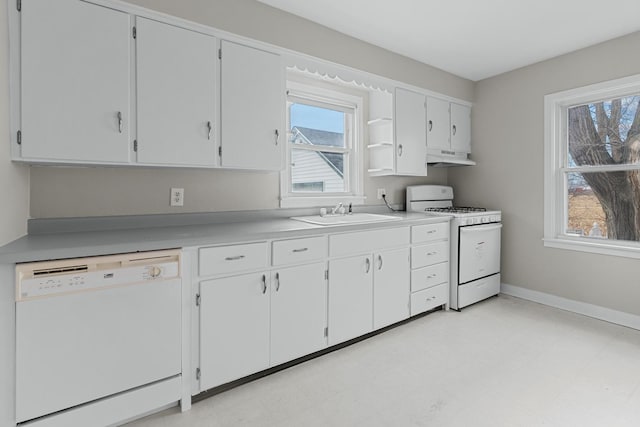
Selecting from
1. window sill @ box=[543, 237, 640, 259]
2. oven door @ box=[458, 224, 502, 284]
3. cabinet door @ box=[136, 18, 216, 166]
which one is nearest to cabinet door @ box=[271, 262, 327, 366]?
cabinet door @ box=[136, 18, 216, 166]

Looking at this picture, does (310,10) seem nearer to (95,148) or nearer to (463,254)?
(95,148)

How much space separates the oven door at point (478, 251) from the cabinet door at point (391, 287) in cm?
76

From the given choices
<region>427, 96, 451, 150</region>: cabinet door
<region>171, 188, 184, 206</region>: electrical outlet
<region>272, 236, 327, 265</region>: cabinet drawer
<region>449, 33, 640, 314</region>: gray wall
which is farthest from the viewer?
<region>427, 96, 451, 150</region>: cabinet door

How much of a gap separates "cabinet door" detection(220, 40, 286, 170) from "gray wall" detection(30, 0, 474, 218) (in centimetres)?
21

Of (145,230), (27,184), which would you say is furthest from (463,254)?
(27,184)

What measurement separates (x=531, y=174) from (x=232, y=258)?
326cm

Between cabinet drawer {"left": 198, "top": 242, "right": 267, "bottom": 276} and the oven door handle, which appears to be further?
the oven door handle

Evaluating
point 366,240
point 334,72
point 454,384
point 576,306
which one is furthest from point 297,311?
point 576,306

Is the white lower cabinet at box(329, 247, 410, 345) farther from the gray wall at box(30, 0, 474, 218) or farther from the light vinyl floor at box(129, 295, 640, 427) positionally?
the gray wall at box(30, 0, 474, 218)

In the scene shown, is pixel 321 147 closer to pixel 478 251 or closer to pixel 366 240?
pixel 366 240

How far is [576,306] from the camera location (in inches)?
128

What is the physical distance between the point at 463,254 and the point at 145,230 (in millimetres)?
2762

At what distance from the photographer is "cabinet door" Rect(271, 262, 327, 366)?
2.10 m

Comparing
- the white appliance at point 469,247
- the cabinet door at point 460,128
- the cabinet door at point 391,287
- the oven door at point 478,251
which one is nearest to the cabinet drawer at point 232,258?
the cabinet door at point 391,287
